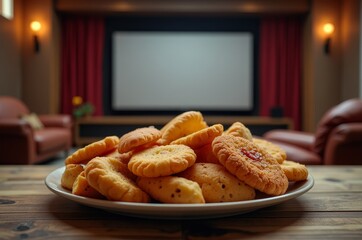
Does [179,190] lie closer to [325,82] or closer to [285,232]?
[285,232]

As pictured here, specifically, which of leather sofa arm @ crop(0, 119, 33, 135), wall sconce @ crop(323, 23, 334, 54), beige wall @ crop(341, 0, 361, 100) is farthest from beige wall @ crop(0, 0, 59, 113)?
beige wall @ crop(341, 0, 361, 100)

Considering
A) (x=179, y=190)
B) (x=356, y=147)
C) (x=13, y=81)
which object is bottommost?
(x=356, y=147)

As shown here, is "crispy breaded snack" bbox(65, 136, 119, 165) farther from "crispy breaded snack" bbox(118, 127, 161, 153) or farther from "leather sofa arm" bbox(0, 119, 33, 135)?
"leather sofa arm" bbox(0, 119, 33, 135)

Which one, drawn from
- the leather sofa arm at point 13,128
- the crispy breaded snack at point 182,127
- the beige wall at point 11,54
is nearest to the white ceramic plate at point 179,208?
the crispy breaded snack at point 182,127

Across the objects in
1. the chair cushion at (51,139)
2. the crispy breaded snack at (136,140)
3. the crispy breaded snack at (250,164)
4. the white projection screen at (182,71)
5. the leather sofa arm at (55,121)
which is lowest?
the chair cushion at (51,139)

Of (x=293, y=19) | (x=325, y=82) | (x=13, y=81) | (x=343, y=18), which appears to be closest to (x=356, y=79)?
(x=325, y=82)

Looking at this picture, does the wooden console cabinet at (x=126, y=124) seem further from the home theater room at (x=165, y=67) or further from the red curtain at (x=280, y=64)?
the red curtain at (x=280, y=64)
